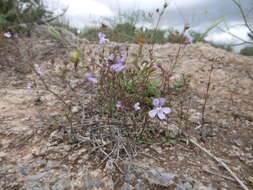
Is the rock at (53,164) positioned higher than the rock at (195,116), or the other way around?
the rock at (195,116)

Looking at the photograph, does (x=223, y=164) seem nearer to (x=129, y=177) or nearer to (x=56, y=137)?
(x=129, y=177)

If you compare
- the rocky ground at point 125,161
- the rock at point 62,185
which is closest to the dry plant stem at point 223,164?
the rocky ground at point 125,161

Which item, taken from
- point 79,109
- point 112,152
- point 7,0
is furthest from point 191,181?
point 7,0

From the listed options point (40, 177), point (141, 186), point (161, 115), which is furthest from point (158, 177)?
point (40, 177)

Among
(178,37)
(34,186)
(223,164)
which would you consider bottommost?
(34,186)

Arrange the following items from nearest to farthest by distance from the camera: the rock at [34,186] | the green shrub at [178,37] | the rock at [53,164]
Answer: the rock at [34,186] → the rock at [53,164] → the green shrub at [178,37]

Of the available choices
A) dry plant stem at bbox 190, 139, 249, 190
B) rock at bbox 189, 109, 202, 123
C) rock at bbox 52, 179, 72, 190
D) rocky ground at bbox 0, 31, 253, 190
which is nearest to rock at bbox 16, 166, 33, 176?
rocky ground at bbox 0, 31, 253, 190

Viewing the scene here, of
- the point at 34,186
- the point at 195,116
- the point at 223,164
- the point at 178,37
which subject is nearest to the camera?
the point at 34,186

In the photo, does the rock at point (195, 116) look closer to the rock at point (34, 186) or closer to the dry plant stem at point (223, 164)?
the dry plant stem at point (223, 164)

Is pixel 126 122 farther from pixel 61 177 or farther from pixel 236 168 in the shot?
pixel 236 168
